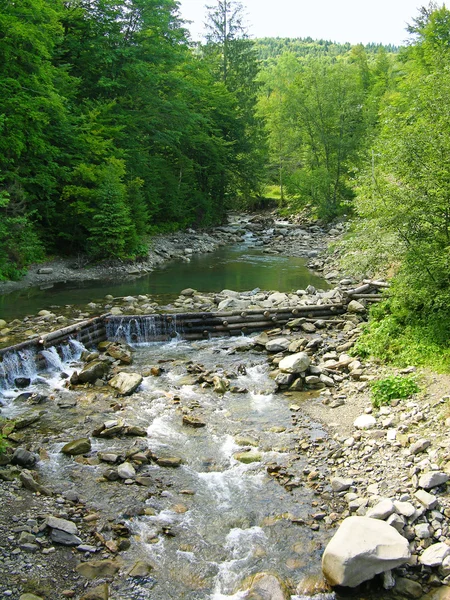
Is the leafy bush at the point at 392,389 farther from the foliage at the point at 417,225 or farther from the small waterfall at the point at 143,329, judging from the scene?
the small waterfall at the point at 143,329

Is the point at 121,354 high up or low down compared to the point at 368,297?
down

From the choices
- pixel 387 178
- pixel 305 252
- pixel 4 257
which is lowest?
pixel 305 252

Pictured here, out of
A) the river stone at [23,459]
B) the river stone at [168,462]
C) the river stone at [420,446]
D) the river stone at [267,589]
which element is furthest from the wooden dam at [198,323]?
the river stone at [267,589]

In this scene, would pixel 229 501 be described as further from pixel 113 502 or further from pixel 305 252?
pixel 305 252

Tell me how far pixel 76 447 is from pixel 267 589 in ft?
15.4

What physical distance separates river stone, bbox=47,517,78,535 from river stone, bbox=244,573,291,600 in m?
2.62

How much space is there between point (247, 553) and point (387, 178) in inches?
400

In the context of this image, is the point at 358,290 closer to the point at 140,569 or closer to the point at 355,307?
the point at 355,307

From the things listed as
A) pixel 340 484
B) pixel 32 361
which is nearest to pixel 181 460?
pixel 340 484

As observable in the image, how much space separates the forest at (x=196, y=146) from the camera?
38.5 ft

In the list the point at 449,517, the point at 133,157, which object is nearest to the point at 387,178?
the point at 449,517

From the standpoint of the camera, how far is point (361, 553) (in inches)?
228

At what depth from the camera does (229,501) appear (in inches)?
310

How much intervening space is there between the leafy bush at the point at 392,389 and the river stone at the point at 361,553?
13.5 feet
